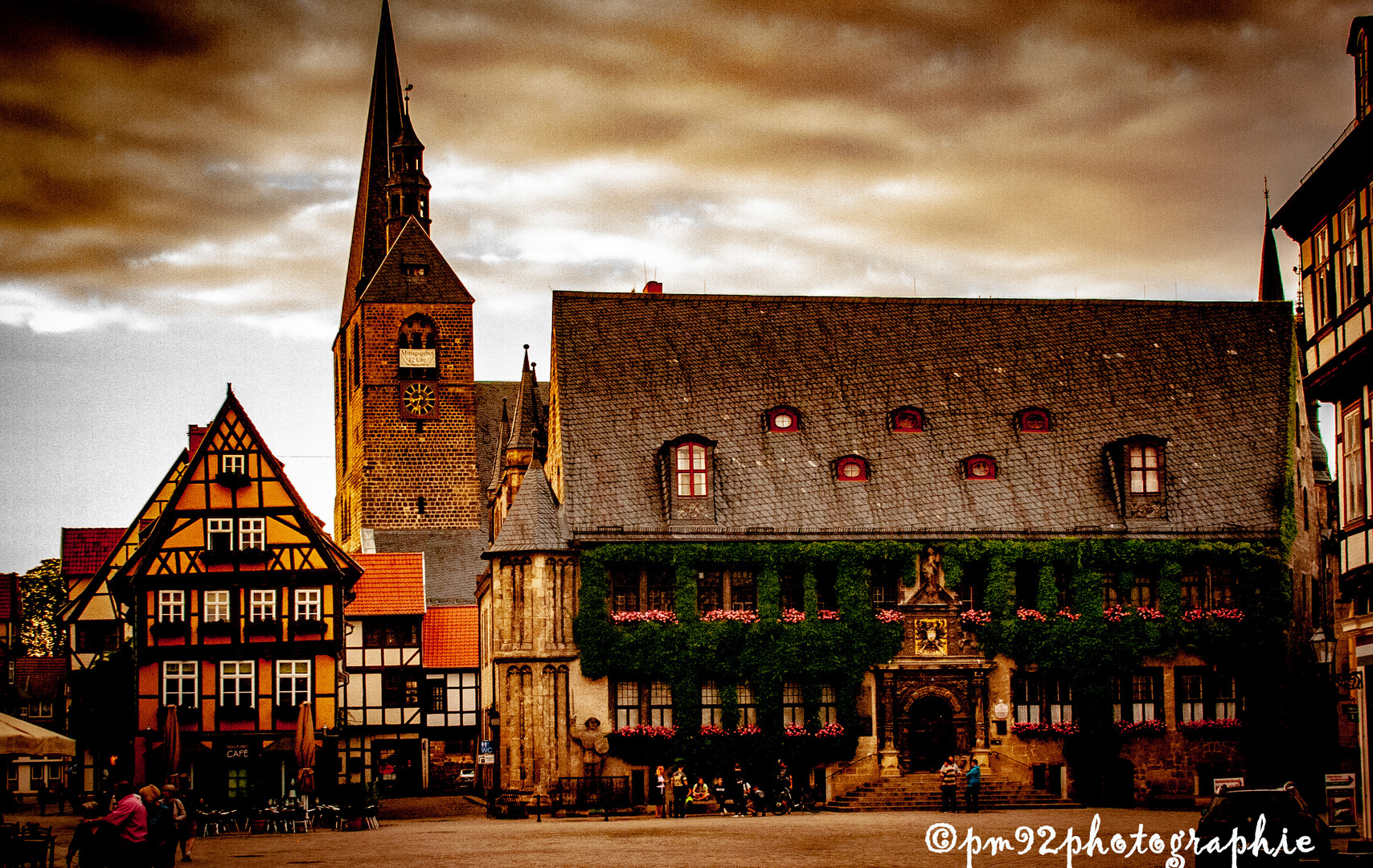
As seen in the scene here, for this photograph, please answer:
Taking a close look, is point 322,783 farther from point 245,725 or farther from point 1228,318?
point 1228,318

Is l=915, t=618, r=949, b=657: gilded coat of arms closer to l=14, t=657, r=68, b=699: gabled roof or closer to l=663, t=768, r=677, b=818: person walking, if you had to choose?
l=663, t=768, r=677, b=818: person walking

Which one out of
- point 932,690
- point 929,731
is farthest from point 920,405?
point 929,731

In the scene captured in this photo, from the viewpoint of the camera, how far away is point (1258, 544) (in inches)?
1972

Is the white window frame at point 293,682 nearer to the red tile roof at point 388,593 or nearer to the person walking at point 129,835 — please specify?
the red tile roof at point 388,593

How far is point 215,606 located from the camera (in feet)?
162

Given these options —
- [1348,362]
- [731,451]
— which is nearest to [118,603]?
[731,451]

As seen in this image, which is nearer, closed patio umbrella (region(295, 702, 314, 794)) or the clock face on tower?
closed patio umbrella (region(295, 702, 314, 794))

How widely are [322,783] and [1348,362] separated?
3346 centimetres

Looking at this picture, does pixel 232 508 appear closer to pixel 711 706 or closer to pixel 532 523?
pixel 532 523

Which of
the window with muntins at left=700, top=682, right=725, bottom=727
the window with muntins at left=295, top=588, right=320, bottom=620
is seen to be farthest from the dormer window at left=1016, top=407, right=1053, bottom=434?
the window with muntins at left=295, top=588, right=320, bottom=620

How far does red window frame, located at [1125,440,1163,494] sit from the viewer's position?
166 ft

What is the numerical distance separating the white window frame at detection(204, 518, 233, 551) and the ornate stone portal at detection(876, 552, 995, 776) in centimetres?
1822

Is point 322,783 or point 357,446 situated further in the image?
point 357,446

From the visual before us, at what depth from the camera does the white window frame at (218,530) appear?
Answer: 49.5 metres
